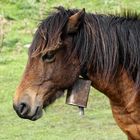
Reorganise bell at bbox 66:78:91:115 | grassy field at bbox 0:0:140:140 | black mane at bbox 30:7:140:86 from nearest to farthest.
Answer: black mane at bbox 30:7:140:86, bell at bbox 66:78:91:115, grassy field at bbox 0:0:140:140

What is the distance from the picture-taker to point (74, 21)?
18.7ft

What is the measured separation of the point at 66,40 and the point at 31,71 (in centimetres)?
40

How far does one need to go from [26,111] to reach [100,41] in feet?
2.85

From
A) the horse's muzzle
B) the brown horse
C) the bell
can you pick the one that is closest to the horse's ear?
the brown horse

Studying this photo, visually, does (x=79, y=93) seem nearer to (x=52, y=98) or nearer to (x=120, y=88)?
(x=52, y=98)

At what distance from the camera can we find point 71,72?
5.71m

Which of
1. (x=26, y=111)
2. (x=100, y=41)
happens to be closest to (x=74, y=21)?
(x=100, y=41)

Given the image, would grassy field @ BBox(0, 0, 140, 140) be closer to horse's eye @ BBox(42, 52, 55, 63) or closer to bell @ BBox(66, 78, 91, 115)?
bell @ BBox(66, 78, 91, 115)

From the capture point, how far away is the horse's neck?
5895 mm

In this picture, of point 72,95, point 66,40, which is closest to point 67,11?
point 66,40

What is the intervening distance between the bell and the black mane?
0.51ft

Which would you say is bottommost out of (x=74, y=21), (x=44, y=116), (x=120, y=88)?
(x=44, y=116)

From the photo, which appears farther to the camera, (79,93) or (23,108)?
(79,93)

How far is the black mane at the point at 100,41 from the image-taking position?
18.7ft
